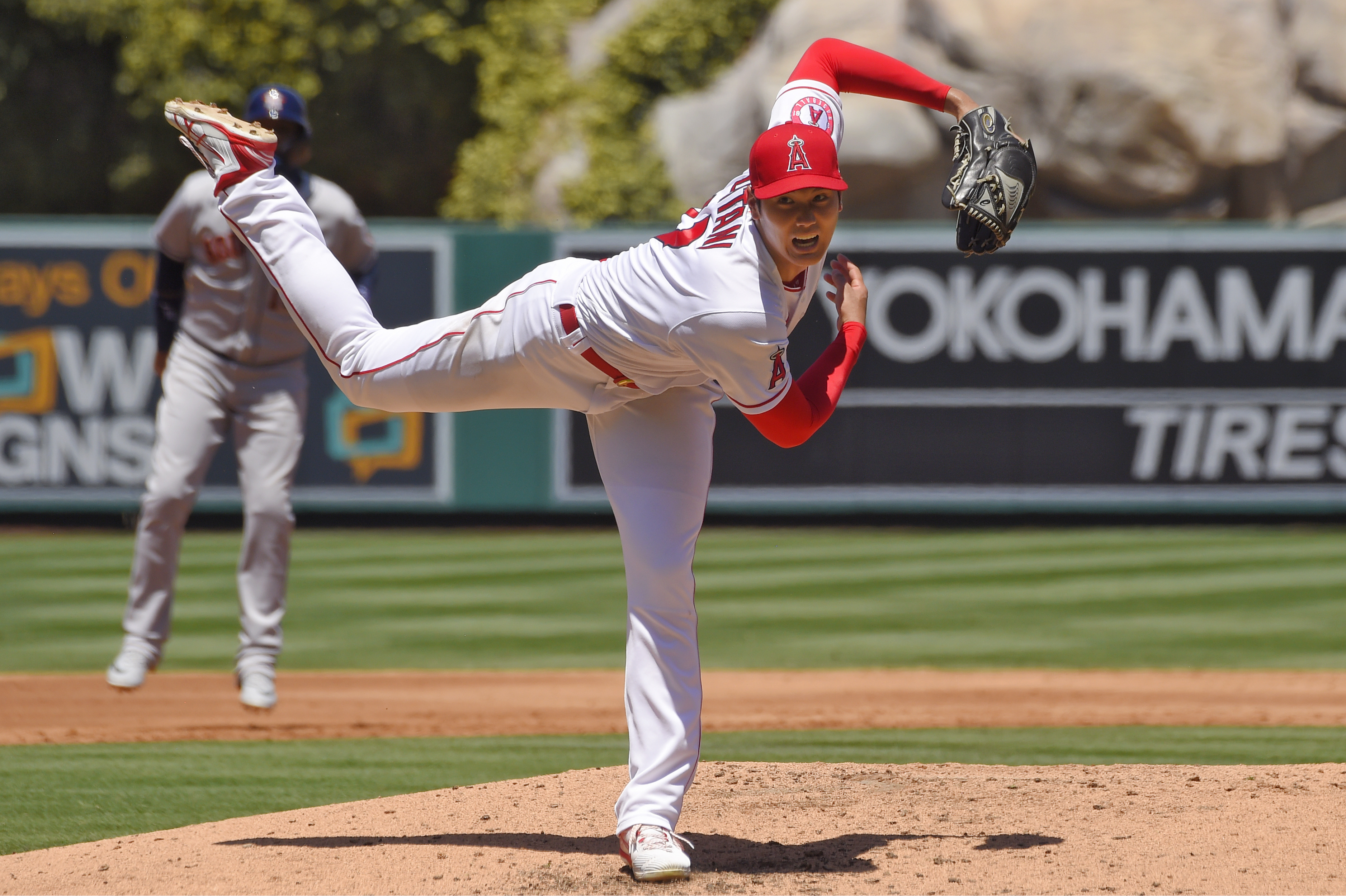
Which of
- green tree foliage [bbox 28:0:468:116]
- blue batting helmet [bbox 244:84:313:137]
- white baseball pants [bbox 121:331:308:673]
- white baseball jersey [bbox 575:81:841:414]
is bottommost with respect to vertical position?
white baseball pants [bbox 121:331:308:673]

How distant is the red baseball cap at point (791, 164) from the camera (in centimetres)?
338

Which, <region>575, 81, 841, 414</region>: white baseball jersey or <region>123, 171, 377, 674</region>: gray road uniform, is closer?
<region>575, 81, 841, 414</region>: white baseball jersey

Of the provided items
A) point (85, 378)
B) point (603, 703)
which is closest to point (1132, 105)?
point (85, 378)

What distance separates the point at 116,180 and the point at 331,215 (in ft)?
64.1

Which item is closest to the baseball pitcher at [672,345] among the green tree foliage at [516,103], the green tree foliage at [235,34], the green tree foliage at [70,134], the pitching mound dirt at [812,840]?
Answer: the pitching mound dirt at [812,840]

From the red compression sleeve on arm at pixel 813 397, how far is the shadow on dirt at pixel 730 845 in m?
1.01

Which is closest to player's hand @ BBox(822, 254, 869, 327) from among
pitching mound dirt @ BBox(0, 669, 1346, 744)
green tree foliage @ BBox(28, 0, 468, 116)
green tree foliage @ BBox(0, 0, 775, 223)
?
pitching mound dirt @ BBox(0, 669, 1346, 744)

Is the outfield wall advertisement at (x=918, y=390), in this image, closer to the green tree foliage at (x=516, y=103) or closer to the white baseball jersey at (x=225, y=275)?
the white baseball jersey at (x=225, y=275)

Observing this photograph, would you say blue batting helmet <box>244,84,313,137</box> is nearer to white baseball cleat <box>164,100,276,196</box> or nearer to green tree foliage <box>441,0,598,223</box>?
white baseball cleat <box>164,100,276,196</box>

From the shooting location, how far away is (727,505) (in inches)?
507

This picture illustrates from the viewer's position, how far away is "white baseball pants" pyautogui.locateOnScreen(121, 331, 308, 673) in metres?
5.95

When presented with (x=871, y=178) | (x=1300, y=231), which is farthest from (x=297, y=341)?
(x=871, y=178)

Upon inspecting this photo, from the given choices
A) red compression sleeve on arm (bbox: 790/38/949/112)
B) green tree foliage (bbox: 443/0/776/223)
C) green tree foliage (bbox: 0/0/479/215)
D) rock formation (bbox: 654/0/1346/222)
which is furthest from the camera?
green tree foliage (bbox: 0/0/479/215)

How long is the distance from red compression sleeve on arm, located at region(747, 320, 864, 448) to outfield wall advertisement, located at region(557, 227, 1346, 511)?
8.78 metres
